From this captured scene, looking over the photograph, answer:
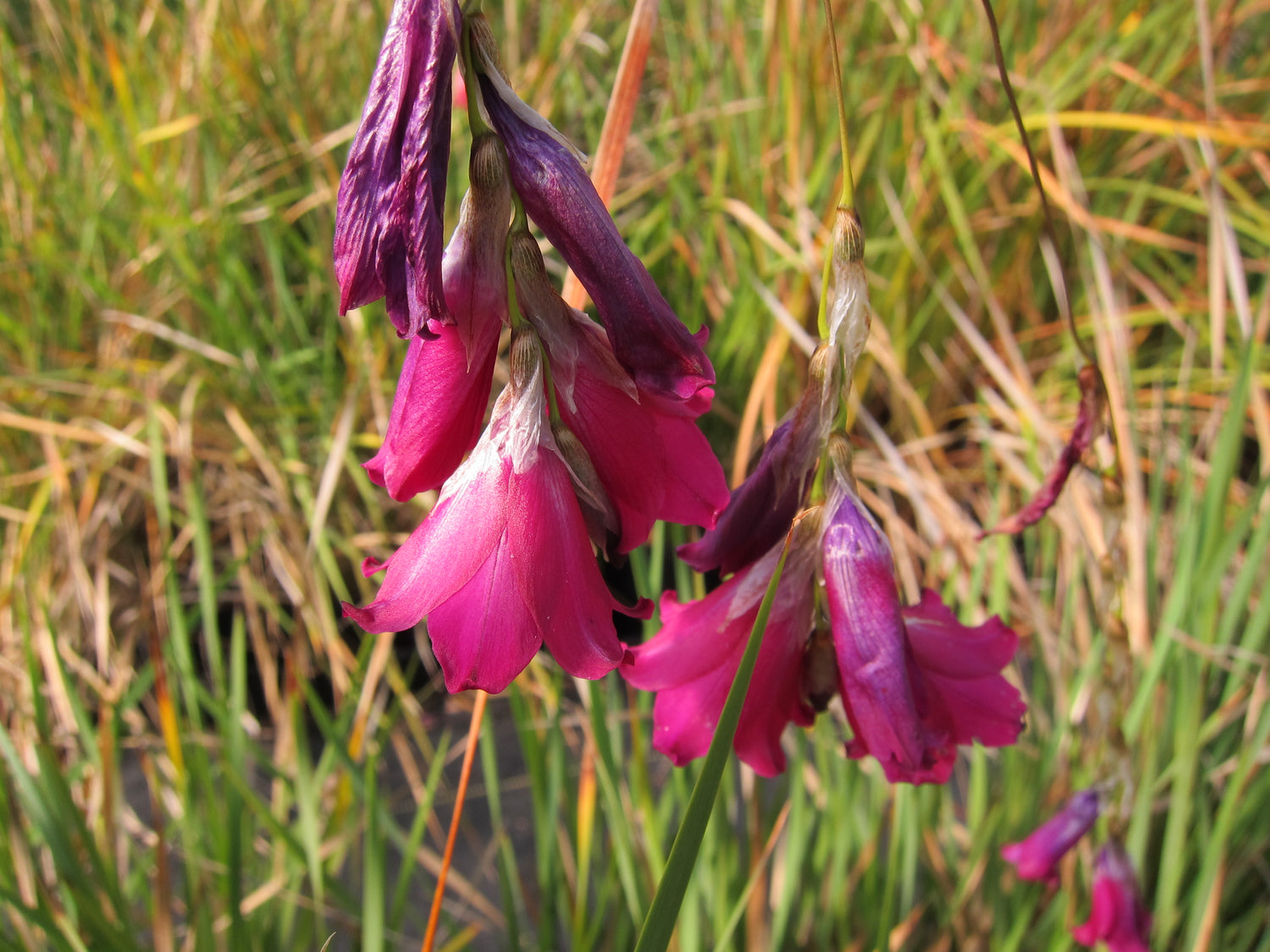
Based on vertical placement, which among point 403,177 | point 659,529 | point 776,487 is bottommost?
point 659,529

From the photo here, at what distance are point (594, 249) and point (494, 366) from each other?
0.14 ft

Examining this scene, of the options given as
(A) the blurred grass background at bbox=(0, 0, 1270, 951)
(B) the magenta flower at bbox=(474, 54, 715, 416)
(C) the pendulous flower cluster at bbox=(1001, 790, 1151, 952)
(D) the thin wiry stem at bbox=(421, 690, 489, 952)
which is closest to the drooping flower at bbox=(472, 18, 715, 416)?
(B) the magenta flower at bbox=(474, 54, 715, 416)

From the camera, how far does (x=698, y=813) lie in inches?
10.1

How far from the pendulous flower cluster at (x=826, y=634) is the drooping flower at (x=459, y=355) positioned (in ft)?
0.28

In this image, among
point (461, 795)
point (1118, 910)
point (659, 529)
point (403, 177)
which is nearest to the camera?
point (403, 177)

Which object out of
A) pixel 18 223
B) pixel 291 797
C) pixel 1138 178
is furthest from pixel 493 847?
pixel 1138 178

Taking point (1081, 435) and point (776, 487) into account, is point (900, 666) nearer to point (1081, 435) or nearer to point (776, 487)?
point (776, 487)

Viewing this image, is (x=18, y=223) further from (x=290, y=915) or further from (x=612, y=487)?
(x=612, y=487)

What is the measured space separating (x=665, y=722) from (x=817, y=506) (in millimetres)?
95

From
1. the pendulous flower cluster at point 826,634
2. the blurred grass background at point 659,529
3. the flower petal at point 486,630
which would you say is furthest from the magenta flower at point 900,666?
the blurred grass background at point 659,529

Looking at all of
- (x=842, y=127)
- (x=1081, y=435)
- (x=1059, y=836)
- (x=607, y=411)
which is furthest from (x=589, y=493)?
(x=1059, y=836)

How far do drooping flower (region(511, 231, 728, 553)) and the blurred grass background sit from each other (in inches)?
12.1

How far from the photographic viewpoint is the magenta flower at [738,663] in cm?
31

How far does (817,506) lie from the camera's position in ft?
0.99
